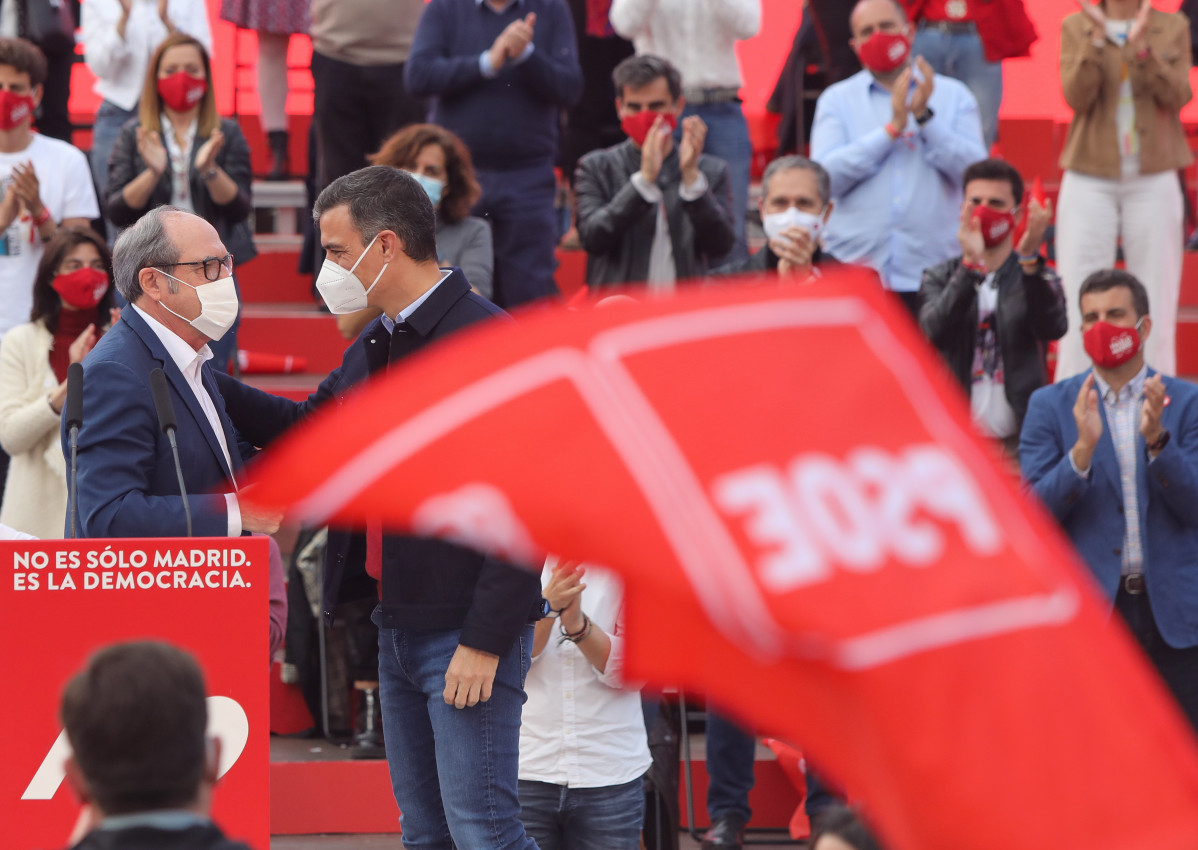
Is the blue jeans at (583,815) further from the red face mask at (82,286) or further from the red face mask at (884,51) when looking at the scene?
the red face mask at (884,51)

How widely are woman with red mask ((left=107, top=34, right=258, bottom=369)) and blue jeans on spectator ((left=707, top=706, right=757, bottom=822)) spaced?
9.22 feet

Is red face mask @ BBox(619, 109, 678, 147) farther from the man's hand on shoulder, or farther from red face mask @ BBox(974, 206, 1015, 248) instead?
the man's hand on shoulder

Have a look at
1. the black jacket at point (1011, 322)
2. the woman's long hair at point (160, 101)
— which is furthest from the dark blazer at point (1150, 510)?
the woman's long hair at point (160, 101)

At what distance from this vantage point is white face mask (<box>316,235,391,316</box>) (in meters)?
3.62

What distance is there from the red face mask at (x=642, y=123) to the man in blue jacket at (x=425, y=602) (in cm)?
336

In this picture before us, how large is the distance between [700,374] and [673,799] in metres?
3.68

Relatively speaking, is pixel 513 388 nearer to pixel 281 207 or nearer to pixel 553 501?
pixel 553 501

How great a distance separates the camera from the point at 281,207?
9.59 metres

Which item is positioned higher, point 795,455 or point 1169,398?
point 1169,398

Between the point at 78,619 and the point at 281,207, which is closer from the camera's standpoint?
the point at 78,619

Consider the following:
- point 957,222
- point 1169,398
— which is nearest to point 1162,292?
point 957,222

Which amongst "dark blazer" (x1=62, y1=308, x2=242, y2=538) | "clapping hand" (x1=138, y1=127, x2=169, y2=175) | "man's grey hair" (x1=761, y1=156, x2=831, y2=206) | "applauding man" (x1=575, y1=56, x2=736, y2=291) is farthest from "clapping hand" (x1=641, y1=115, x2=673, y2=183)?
"dark blazer" (x1=62, y1=308, x2=242, y2=538)

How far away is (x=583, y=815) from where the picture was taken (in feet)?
13.9

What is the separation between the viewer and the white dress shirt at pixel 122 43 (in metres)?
7.77
